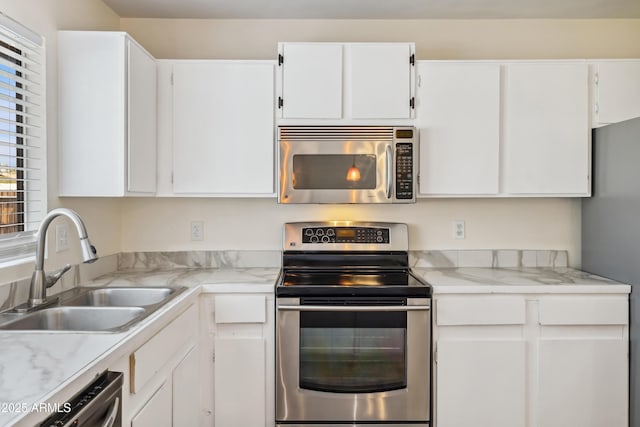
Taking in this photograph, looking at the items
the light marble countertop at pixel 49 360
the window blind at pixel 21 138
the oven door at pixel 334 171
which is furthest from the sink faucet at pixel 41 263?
the oven door at pixel 334 171

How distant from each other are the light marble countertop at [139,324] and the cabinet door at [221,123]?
54 cm

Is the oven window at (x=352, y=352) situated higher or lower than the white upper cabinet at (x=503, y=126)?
lower

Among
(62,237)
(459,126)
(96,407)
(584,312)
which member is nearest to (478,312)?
(584,312)

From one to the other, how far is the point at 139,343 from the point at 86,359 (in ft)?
0.79

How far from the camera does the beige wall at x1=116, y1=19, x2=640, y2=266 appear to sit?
2.52 meters

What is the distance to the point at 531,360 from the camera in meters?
2.02

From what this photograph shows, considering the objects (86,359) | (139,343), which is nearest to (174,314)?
(139,343)

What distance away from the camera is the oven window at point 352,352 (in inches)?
77.6

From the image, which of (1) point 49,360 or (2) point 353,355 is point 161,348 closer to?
(1) point 49,360

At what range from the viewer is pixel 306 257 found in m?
2.40

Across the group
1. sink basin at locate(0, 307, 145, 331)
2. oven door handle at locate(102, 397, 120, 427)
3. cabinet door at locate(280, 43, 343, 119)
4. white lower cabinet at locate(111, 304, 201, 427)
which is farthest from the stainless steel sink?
cabinet door at locate(280, 43, 343, 119)

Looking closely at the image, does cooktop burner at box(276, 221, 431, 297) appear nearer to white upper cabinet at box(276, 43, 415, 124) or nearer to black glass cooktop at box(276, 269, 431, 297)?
black glass cooktop at box(276, 269, 431, 297)

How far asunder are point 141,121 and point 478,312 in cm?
195

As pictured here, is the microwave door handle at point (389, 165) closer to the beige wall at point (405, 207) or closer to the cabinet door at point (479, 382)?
the beige wall at point (405, 207)
